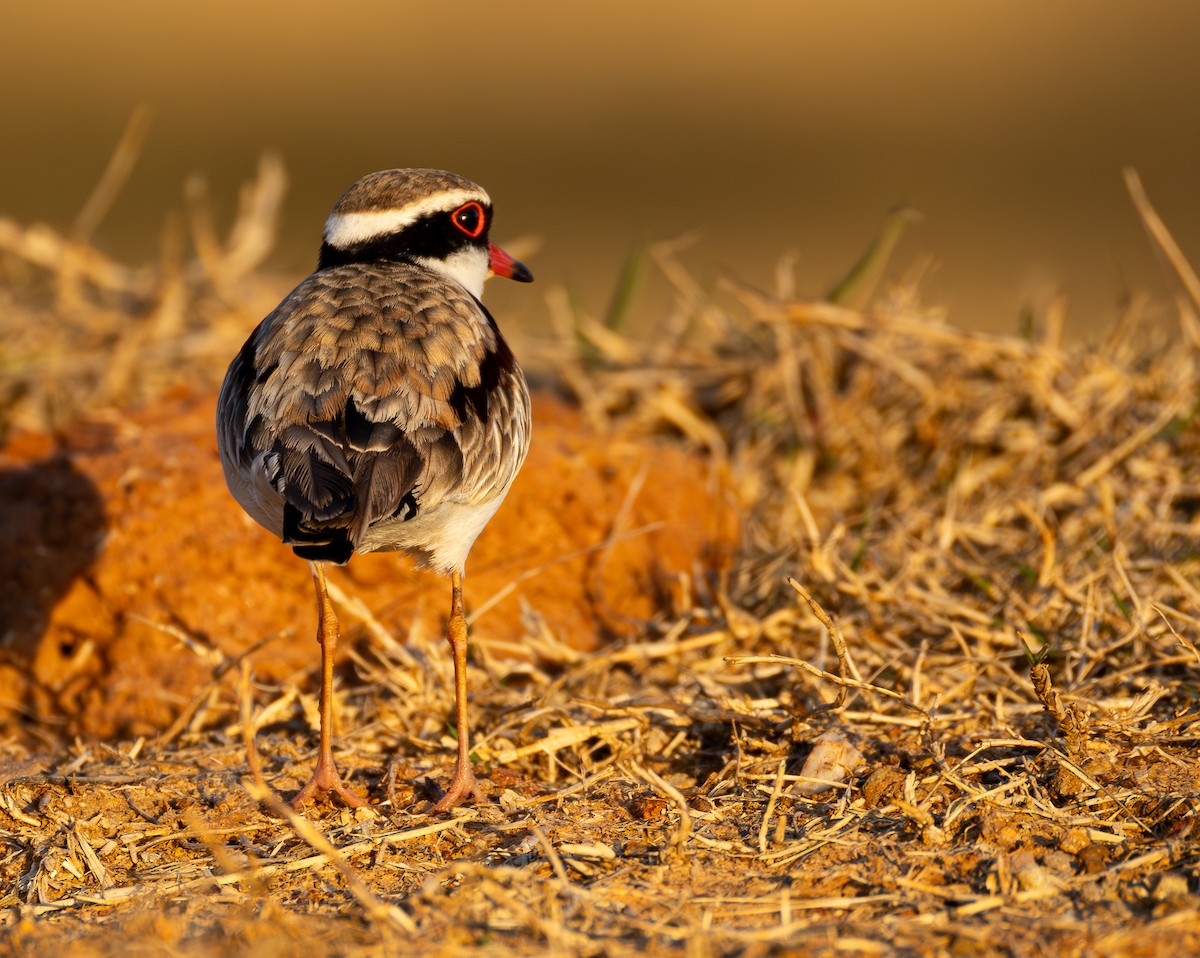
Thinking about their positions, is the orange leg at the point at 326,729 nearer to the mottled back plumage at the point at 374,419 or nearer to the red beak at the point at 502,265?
the mottled back plumage at the point at 374,419

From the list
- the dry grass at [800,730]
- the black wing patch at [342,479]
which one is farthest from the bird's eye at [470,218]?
the dry grass at [800,730]

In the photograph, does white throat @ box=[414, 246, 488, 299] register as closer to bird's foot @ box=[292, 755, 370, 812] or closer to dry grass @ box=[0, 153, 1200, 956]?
dry grass @ box=[0, 153, 1200, 956]

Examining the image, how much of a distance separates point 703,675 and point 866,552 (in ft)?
3.32

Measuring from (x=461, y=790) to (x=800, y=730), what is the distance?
3.06 ft

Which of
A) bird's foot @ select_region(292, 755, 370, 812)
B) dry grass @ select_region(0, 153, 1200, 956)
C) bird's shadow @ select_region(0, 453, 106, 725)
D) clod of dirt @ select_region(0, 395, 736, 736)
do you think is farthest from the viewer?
bird's shadow @ select_region(0, 453, 106, 725)

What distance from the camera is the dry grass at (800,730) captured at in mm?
2896

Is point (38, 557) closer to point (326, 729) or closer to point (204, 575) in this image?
point (204, 575)

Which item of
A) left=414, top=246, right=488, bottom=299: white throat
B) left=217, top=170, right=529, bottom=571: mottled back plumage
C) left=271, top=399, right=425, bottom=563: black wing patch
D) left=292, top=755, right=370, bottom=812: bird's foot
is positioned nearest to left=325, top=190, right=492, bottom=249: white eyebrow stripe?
left=414, top=246, right=488, bottom=299: white throat

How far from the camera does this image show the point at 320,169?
645 inches

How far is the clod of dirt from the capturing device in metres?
4.68

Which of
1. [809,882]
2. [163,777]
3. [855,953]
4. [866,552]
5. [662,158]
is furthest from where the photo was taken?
[662,158]

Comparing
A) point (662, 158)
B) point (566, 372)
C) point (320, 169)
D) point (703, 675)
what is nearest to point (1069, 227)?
point (662, 158)

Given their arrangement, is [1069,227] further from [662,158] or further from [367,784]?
[367,784]

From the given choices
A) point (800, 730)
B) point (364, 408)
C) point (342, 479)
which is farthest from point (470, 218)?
point (800, 730)
